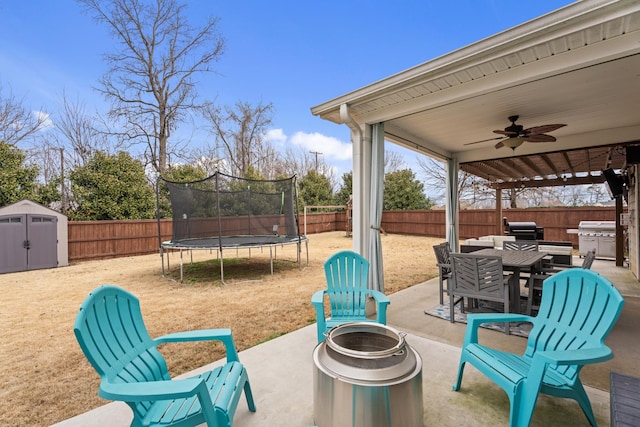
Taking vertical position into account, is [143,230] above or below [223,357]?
above

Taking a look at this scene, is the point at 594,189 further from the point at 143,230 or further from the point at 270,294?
the point at 143,230

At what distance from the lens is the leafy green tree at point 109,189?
9266mm

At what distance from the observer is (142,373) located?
1569 millimetres

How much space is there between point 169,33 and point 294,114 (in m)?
8.06

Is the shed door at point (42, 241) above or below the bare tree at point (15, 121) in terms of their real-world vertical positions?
below

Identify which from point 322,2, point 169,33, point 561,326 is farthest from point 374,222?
point 169,33

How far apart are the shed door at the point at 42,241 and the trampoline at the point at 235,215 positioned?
2.74m

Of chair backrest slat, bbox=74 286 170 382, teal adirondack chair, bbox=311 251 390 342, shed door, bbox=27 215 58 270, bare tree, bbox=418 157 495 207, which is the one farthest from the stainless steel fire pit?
bare tree, bbox=418 157 495 207

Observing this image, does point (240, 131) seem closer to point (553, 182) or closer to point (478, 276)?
point (553, 182)

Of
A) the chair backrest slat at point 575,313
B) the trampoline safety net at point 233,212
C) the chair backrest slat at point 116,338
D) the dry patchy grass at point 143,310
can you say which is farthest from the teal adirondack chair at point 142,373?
the trampoline safety net at point 233,212

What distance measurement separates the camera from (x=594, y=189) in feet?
48.2

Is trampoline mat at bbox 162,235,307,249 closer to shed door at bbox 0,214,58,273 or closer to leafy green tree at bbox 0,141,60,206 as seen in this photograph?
shed door at bbox 0,214,58,273

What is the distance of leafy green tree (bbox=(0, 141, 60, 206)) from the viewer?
784 centimetres

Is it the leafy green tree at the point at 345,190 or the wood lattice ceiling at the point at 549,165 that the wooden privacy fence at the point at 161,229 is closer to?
the wood lattice ceiling at the point at 549,165
